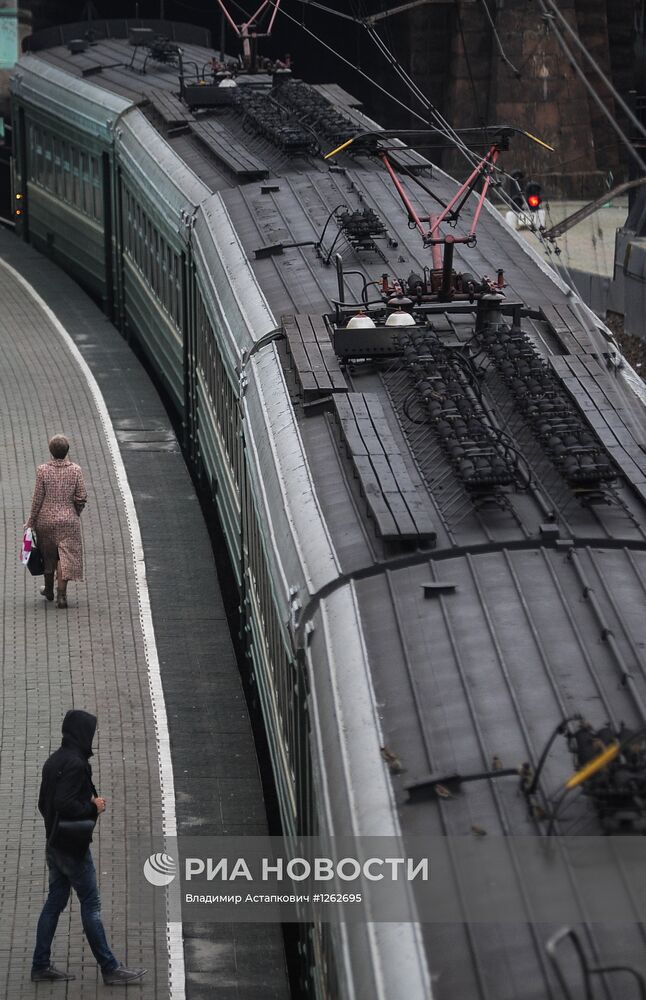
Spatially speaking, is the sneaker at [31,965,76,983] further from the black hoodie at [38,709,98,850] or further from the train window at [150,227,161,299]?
the train window at [150,227,161,299]

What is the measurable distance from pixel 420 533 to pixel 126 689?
19.2ft

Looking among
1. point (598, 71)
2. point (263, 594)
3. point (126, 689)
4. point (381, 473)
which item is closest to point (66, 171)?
point (126, 689)

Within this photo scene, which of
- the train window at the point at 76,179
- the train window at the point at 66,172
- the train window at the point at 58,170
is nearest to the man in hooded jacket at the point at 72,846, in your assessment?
the train window at the point at 76,179

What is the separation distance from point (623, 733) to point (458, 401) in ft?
12.4

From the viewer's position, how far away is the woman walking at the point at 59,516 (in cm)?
1473

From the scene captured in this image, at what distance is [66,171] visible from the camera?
92.4 ft

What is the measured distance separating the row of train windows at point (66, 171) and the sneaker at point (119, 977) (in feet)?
57.1

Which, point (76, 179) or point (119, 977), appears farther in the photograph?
point (76, 179)

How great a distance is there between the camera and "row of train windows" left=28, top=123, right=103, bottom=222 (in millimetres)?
25859

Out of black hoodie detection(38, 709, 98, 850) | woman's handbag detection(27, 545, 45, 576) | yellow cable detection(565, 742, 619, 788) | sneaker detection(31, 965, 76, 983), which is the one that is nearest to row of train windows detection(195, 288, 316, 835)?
black hoodie detection(38, 709, 98, 850)

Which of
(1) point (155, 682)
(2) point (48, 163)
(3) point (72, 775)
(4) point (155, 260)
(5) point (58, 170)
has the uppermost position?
(2) point (48, 163)

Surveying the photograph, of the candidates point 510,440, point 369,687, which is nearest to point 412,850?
point 369,687

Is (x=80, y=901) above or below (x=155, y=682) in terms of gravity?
below

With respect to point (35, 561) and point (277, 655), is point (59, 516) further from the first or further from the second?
point (277, 655)
